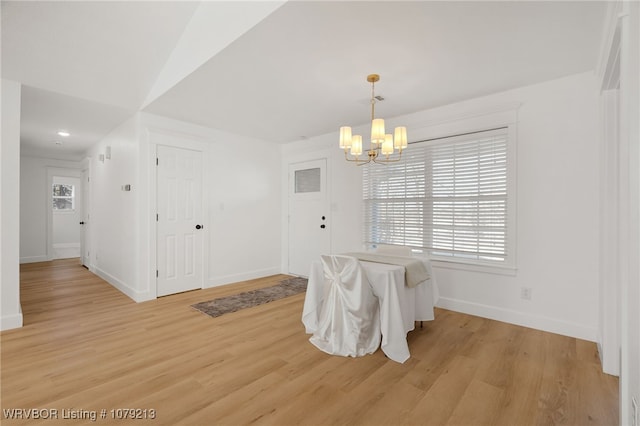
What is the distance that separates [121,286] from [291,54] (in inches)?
165

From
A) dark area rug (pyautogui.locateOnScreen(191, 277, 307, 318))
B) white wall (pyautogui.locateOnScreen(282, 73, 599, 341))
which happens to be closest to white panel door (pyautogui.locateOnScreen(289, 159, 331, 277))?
dark area rug (pyautogui.locateOnScreen(191, 277, 307, 318))

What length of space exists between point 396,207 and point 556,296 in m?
1.97

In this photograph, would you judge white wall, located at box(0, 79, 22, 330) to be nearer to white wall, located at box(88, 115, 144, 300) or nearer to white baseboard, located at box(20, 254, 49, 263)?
white wall, located at box(88, 115, 144, 300)

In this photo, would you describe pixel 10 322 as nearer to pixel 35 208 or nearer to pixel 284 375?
pixel 284 375

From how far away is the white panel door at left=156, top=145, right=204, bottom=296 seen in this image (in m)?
4.20

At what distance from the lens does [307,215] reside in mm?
5328

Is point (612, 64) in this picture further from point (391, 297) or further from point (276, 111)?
point (276, 111)

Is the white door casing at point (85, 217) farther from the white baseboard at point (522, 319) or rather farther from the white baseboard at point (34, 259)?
the white baseboard at point (522, 319)

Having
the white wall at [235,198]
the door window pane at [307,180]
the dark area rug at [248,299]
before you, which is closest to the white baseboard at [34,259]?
the white wall at [235,198]

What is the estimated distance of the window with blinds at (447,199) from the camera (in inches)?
130

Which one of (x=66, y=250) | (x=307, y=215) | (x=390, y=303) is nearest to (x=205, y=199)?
(x=307, y=215)

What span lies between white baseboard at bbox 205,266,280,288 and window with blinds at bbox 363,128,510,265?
2.18m

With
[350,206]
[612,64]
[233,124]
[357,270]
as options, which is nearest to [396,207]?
[350,206]

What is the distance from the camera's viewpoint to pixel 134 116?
13.4 feet
